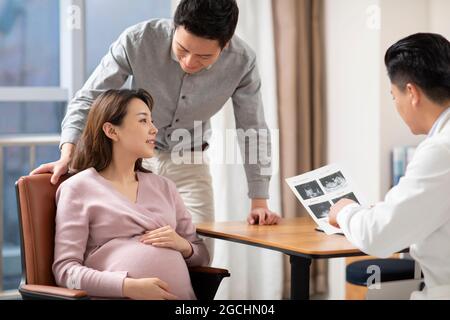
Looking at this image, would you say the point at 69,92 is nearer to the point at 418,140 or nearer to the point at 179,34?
the point at 179,34

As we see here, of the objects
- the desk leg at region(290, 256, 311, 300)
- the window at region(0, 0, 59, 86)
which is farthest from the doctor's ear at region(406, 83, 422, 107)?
the window at region(0, 0, 59, 86)

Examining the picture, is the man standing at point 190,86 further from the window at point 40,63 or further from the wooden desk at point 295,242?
the window at point 40,63

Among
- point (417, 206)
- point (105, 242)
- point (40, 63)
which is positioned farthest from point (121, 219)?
point (40, 63)

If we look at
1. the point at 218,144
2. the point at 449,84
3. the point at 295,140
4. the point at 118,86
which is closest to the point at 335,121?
the point at 295,140

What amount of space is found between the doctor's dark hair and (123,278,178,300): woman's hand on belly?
0.83 m

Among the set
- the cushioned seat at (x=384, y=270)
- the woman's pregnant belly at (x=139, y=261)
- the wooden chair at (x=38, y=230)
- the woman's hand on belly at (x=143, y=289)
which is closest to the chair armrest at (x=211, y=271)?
the wooden chair at (x=38, y=230)

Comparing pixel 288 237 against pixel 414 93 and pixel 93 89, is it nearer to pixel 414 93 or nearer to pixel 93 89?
pixel 414 93

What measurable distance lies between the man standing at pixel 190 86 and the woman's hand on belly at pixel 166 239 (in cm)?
34

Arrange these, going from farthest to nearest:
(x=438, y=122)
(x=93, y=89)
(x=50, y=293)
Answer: (x=93, y=89) → (x=50, y=293) → (x=438, y=122)

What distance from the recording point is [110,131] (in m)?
2.20

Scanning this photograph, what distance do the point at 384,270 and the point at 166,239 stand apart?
4.09 feet

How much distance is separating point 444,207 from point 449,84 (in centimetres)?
29

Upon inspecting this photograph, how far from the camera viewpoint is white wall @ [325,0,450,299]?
363cm
